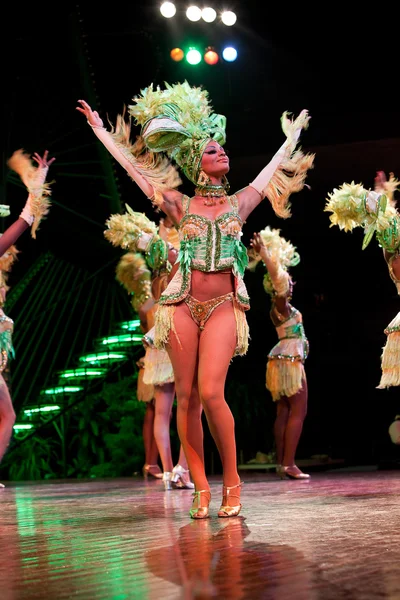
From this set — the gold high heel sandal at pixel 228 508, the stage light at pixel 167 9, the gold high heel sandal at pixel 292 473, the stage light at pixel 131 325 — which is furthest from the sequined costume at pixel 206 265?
the stage light at pixel 131 325

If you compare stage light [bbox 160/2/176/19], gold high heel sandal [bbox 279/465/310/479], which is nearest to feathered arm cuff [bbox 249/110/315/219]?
gold high heel sandal [bbox 279/465/310/479]

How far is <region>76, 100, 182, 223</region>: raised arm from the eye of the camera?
387cm

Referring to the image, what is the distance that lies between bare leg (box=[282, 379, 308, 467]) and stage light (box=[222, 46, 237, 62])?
3927mm

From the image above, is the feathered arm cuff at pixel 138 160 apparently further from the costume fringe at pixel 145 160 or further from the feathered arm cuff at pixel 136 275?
the feathered arm cuff at pixel 136 275

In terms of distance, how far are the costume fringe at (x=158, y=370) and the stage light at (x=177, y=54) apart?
4.09 meters

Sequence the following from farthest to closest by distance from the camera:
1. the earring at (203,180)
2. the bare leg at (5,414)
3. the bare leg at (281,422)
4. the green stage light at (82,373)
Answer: the green stage light at (82,373)
the bare leg at (281,422)
the bare leg at (5,414)
the earring at (203,180)

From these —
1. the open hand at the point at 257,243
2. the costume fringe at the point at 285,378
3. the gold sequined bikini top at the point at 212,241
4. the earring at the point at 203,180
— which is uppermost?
the open hand at the point at 257,243

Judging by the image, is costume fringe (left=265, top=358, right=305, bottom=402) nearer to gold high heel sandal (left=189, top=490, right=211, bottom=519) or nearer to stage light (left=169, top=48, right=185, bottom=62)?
gold high heel sandal (left=189, top=490, right=211, bottom=519)

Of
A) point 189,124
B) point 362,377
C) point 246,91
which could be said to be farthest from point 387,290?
point 189,124

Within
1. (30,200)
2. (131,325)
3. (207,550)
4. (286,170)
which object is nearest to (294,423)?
(30,200)

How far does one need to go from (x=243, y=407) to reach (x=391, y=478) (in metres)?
3.75

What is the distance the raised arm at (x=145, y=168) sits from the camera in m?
3.87

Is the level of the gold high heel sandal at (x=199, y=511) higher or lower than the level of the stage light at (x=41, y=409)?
lower

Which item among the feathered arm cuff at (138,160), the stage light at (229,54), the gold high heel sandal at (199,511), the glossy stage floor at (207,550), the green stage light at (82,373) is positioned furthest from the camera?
the green stage light at (82,373)
